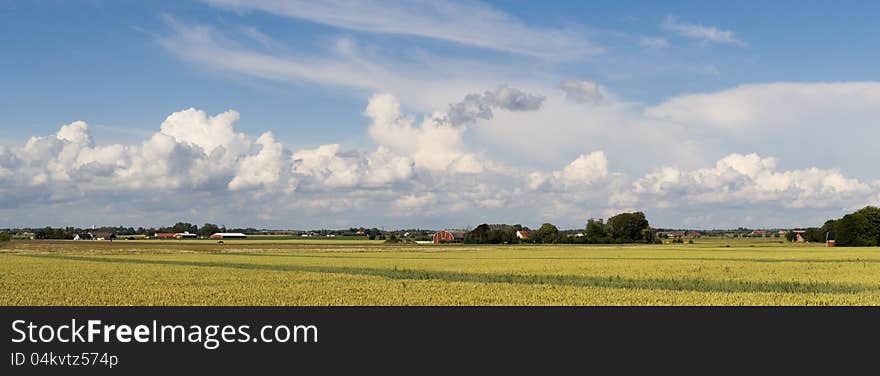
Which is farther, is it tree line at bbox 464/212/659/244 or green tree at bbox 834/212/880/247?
tree line at bbox 464/212/659/244

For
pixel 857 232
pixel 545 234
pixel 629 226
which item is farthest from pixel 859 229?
pixel 545 234

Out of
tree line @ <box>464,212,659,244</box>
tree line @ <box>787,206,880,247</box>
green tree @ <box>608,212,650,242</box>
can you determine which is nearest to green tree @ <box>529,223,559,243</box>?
tree line @ <box>464,212,659,244</box>

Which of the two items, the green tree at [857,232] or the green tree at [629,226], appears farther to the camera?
the green tree at [629,226]

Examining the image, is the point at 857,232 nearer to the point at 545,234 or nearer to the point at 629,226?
the point at 629,226

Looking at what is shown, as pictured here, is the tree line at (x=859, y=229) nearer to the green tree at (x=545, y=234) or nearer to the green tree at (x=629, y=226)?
the green tree at (x=629, y=226)

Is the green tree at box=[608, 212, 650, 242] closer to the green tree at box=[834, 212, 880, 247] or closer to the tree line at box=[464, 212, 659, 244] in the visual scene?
the tree line at box=[464, 212, 659, 244]

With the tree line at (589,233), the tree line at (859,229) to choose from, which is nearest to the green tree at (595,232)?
the tree line at (589,233)

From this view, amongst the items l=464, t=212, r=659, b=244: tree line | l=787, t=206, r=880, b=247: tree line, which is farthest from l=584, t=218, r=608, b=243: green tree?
l=787, t=206, r=880, b=247: tree line
